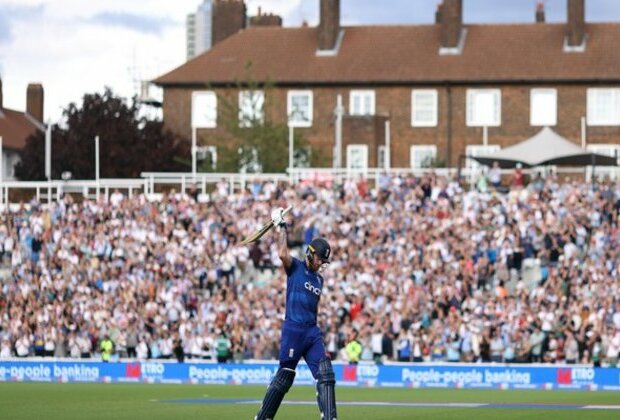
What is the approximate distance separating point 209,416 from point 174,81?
53.1m

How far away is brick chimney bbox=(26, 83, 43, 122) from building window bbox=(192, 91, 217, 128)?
21.1m

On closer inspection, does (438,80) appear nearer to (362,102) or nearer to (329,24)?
(362,102)

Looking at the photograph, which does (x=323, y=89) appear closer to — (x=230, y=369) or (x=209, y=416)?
(x=230, y=369)

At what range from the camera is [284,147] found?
62156 millimetres

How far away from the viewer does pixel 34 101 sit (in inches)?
3595

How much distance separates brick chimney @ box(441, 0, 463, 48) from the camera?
223ft

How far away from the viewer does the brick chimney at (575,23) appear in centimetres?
6662

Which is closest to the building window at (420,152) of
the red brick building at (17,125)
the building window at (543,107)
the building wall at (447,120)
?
the building wall at (447,120)

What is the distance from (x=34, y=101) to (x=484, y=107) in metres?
33.4

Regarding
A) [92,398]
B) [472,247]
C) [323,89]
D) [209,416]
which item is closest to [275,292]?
[472,247]

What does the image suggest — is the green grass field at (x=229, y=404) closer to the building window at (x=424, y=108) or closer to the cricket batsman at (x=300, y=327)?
the cricket batsman at (x=300, y=327)

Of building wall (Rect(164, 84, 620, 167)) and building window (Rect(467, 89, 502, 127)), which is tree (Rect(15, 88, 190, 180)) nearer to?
building wall (Rect(164, 84, 620, 167))

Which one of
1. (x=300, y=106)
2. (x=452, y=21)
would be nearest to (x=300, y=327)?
(x=452, y=21)

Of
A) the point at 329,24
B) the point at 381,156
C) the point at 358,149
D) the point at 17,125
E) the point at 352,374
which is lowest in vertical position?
the point at 352,374
